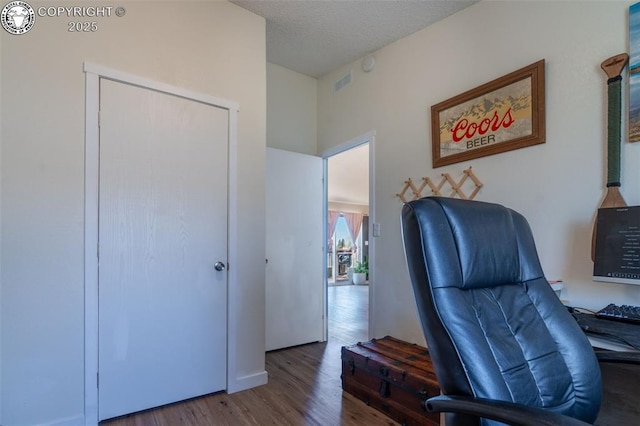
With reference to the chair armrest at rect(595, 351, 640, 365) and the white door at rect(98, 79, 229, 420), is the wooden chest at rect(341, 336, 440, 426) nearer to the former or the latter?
the chair armrest at rect(595, 351, 640, 365)

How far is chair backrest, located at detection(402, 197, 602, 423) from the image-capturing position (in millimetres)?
910

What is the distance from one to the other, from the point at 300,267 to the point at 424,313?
2.53 metres

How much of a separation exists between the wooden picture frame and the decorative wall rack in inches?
4.8

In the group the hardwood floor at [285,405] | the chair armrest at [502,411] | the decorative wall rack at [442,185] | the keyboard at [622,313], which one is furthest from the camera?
the decorative wall rack at [442,185]

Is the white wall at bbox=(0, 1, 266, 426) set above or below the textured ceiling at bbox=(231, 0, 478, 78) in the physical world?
below

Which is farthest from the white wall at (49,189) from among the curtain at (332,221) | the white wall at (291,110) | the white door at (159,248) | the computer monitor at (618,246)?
the curtain at (332,221)

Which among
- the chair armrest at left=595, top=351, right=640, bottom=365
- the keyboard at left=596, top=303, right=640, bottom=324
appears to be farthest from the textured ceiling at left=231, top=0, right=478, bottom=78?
the chair armrest at left=595, top=351, right=640, bottom=365

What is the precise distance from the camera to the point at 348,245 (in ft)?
31.9

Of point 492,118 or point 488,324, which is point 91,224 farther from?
point 492,118

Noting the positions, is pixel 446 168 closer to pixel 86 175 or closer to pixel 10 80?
pixel 86 175

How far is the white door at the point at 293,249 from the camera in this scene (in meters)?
3.22

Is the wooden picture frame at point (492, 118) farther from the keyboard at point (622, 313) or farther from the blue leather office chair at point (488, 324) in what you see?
the blue leather office chair at point (488, 324)

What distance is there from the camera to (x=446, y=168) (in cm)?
254

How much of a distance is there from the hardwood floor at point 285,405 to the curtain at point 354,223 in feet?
22.2
